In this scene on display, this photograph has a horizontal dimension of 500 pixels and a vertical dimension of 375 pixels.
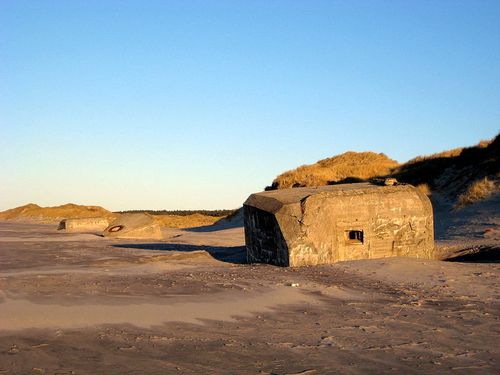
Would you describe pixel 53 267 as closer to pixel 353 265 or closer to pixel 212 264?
pixel 212 264

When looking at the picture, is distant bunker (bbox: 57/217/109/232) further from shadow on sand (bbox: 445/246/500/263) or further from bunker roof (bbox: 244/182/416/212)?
Result: shadow on sand (bbox: 445/246/500/263)

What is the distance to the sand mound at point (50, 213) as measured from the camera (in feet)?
131

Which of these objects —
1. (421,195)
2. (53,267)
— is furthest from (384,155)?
(53,267)

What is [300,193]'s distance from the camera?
10.9 metres

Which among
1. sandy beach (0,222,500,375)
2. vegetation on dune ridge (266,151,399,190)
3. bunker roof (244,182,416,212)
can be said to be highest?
vegetation on dune ridge (266,151,399,190)

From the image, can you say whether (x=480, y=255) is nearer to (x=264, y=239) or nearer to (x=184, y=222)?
(x=264, y=239)

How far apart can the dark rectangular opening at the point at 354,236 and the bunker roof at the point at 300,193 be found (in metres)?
0.67

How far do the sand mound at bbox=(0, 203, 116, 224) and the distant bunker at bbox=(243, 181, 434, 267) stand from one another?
29.2 metres

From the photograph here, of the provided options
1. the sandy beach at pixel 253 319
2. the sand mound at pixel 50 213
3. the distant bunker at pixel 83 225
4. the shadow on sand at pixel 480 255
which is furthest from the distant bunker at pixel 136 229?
the sand mound at pixel 50 213

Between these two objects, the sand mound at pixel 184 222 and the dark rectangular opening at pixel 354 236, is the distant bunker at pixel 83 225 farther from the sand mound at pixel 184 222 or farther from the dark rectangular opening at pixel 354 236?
the dark rectangular opening at pixel 354 236

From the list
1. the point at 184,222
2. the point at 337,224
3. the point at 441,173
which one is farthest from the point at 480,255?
the point at 184,222

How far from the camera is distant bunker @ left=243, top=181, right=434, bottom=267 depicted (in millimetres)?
9953

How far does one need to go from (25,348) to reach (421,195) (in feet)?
27.5

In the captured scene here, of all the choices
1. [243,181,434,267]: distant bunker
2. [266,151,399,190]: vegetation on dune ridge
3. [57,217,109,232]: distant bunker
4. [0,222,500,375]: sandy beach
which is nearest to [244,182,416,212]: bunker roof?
[243,181,434,267]: distant bunker
